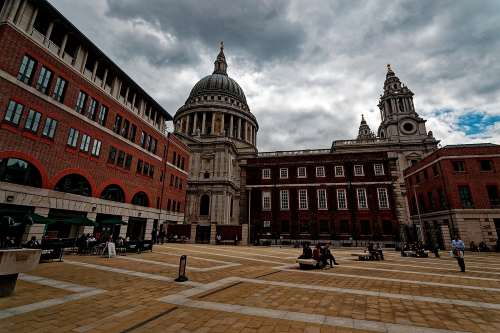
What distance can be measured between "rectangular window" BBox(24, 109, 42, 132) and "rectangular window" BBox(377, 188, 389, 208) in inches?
1660

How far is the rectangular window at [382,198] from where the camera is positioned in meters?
36.7

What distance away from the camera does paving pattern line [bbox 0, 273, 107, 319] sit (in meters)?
5.50

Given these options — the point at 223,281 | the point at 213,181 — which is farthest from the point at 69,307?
the point at 213,181

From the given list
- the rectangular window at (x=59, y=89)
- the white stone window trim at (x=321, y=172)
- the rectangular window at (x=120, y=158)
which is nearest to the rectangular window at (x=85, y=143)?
the rectangular window at (x=59, y=89)

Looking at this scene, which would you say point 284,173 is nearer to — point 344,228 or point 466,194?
point 344,228

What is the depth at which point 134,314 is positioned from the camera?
5.56m

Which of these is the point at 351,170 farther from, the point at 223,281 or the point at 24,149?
the point at 24,149

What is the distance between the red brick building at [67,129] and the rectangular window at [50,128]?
80 millimetres

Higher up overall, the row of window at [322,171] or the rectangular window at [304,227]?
the row of window at [322,171]

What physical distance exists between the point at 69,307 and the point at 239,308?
4.29 meters

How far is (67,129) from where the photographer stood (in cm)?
2022

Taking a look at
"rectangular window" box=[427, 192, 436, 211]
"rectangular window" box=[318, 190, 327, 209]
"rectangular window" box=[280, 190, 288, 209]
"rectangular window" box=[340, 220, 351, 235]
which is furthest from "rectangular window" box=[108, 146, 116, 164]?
"rectangular window" box=[427, 192, 436, 211]

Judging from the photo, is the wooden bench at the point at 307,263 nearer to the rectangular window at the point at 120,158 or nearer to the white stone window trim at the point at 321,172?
the rectangular window at the point at 120,158

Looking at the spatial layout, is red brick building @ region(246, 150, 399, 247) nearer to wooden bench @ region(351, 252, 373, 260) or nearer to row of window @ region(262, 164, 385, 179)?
row of window @ region(262, 164, 385, 179)
